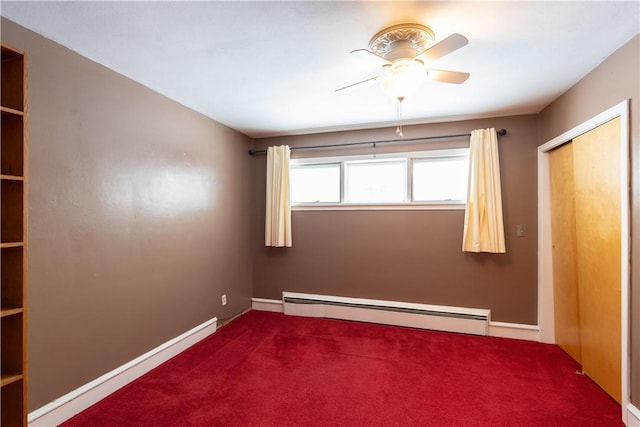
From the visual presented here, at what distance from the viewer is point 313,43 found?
1762 millimetres

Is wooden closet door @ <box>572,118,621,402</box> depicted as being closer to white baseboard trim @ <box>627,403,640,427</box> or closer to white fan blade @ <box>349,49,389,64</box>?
white baseboard trim @ <box>627,403,640,427</box>

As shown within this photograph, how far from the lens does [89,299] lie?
195cm

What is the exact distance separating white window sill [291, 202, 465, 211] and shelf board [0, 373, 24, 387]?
2741 millimetres

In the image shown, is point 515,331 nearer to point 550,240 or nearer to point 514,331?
point 514,331

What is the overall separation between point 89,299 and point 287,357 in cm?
158

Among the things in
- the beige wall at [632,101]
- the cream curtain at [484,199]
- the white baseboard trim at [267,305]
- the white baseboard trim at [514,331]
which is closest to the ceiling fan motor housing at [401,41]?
the beige wall at [632,101]

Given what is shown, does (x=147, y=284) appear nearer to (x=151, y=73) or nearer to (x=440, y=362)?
(x=151, y=73)

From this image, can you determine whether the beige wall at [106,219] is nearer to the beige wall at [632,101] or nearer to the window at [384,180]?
the window at [384,180]

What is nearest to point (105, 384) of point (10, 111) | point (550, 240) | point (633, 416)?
point (10, 111)

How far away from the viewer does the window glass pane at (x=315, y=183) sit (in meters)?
3.71

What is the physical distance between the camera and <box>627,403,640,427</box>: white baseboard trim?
1645 mm

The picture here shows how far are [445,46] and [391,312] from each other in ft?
8.88

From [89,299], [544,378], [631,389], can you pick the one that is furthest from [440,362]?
[89,299]

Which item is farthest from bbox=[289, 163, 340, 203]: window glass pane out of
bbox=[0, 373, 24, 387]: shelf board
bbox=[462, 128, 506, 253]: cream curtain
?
bbox=[0, 373, 24, 387]: shelf board
